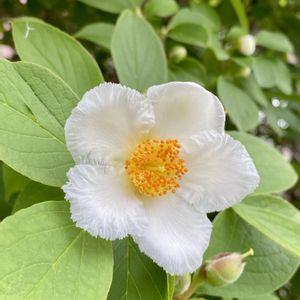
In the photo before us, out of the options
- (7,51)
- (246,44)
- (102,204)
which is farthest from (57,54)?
(7,51)

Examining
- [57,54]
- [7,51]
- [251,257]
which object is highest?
[57,54]

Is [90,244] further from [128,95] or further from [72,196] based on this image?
[128,95]

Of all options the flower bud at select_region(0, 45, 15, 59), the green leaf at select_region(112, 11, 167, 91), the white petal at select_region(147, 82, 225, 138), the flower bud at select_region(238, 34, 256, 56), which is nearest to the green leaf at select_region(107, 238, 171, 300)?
the white petal at select_region(147, 82, 225, 138)

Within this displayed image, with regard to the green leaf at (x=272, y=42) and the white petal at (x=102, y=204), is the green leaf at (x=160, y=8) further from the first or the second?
the white petal at (x=102, y=204)

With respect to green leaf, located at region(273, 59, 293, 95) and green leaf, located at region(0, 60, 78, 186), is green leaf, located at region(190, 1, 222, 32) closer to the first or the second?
green leaf, located at region(273, 59, 293, 95)

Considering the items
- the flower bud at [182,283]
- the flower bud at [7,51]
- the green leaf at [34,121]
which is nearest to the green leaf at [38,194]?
the green leaf at [34,121]

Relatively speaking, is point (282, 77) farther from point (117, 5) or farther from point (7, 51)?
point (7, 51)
